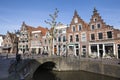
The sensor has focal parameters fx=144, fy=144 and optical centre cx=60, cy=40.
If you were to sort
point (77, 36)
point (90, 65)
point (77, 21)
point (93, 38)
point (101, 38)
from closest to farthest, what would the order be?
point (90, 65)
point (101, 38)
point (93, 38)
point (77, 36)
point (77, 21)

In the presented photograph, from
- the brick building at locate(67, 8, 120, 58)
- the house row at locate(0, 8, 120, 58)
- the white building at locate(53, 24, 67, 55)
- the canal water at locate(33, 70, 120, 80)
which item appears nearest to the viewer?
the canal water at locate(33, 70, 120, 80)

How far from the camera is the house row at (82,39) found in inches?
1127

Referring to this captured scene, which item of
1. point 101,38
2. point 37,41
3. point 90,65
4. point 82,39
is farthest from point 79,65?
point 37,41

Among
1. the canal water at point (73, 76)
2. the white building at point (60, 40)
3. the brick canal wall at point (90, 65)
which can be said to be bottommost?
the canal water at point (73, 76)

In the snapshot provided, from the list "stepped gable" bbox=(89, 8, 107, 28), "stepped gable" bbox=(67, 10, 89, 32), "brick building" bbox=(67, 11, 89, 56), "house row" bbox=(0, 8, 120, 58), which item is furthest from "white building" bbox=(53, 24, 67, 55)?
"stepped gable" bbox=(89, 8, 107, 28)

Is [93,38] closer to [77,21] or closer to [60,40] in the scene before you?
[77,21]

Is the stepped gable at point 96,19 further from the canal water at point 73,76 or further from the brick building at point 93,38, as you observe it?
the canal water at point 73,76

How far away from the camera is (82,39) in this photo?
109 ft

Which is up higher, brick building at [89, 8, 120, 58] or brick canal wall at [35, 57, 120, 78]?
brick building at [89, 8, 120, 58]

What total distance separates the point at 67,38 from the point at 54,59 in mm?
11749

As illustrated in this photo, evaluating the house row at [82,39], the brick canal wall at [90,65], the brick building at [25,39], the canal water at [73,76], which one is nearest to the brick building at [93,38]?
the house row at [82,39]

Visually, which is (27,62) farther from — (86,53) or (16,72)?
(86,53)

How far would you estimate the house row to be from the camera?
2862 cm

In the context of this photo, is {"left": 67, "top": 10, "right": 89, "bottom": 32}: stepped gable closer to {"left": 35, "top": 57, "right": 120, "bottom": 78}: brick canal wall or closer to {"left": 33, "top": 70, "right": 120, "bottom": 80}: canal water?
{"left": 35, "top": 57, "right": 120, "bottom": 78}: brick canal wall
